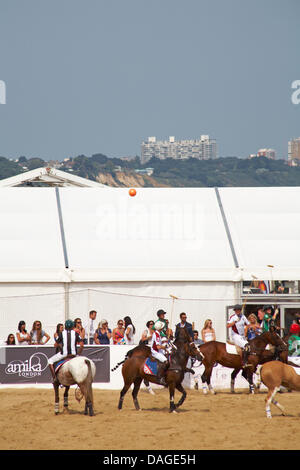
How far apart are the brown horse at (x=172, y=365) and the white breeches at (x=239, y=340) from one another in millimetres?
3331

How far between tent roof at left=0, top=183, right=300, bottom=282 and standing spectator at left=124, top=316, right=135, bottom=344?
2.41m

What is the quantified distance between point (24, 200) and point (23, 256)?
9.68 ft

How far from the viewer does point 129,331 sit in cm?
2255

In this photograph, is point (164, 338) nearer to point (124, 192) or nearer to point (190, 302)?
point (190, 302)

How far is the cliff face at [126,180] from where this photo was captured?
174262mm

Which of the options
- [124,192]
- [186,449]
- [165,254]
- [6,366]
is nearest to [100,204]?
[124,192]

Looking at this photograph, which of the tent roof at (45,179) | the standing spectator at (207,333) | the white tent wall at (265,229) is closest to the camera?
the standing spectator at (207,333)

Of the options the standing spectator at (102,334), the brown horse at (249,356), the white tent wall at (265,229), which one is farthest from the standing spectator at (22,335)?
the white tent wall at (265,229)

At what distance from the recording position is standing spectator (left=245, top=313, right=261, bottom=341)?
73.8 feet

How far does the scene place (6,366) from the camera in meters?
21.2

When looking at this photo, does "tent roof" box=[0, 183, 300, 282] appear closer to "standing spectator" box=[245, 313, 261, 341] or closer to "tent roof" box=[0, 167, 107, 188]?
"standing spectator" box=[245, 313, 261, 341]

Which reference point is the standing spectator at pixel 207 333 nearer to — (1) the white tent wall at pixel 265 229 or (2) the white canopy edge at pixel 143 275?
(2) the white canopy edge at pixel 143 275

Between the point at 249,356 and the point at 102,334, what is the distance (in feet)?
13.4

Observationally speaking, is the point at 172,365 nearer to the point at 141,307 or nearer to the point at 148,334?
the point at 148,334
